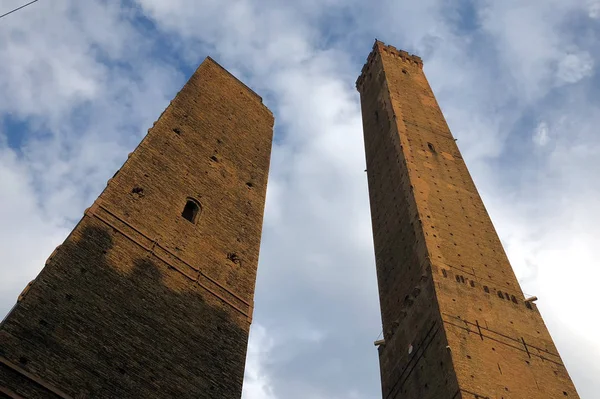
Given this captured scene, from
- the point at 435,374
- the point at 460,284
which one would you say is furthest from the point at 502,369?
the point at 460,284

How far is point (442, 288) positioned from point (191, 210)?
510 cm

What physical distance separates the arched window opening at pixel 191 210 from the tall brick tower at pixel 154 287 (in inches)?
0.8

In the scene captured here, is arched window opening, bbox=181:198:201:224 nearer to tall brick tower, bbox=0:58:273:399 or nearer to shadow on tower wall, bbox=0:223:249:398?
tall brick tower, bbox=0:58:273:399

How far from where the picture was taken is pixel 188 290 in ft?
27.8

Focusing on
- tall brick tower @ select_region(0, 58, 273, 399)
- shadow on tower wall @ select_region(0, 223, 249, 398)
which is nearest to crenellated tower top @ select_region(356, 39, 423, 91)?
tall brick tower @ select_region(0, 58, 273, 399)

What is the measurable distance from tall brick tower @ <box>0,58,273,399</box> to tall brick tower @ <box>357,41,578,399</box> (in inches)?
148

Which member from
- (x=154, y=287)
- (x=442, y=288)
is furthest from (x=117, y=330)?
(x=442, y=288)

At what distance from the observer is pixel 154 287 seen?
319 inches

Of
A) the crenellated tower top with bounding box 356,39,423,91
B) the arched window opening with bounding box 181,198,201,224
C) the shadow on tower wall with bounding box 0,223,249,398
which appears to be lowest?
the shadow on tower wall with bounding box 0,223,249,398

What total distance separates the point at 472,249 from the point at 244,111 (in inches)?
232

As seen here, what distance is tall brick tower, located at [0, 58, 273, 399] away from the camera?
6445 mm

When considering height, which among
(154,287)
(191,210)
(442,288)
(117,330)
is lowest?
(117,330)

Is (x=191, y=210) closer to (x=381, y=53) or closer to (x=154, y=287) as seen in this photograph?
(x=154, y=287)

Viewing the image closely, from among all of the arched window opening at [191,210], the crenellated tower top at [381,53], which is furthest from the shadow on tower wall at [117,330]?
the crenellated tower top at [381,53]
